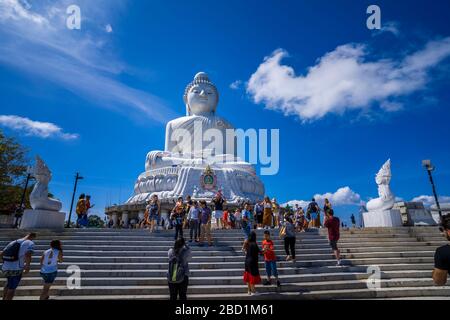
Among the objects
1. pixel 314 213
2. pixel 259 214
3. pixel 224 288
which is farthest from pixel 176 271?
pixel 314 213

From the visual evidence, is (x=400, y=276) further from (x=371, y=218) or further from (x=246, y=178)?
(x=246, y=178)

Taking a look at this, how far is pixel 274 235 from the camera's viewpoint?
362 inches

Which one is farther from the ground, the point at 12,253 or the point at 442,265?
the point at 442,265

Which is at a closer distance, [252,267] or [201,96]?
[252,267]

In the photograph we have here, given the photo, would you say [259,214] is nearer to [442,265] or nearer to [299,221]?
[299,221]

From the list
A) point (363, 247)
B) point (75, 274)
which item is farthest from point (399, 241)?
point (75, 274)

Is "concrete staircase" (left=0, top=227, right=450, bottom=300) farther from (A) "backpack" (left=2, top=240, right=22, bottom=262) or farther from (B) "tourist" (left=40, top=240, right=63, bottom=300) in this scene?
(A) "backpack" (left=2, top=240, right=22, bottom=262)

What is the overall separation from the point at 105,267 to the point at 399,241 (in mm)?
8654

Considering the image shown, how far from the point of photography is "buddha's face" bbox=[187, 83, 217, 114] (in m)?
28.6

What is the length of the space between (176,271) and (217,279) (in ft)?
7.69

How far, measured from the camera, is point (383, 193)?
10422mm

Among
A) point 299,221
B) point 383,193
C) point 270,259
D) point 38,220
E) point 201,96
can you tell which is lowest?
point 270,259
